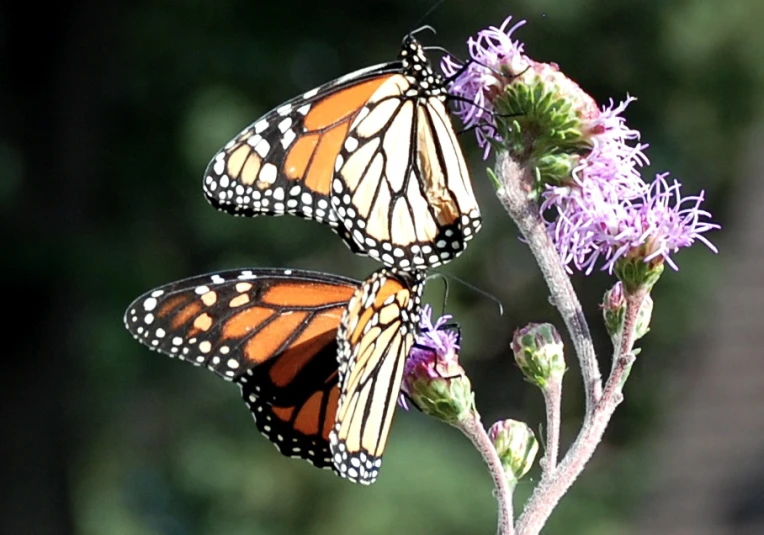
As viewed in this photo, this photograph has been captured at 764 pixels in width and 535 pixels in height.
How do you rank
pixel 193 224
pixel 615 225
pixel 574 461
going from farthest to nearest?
pixel 193 224 → pixel 615 225 → pixel 574 461

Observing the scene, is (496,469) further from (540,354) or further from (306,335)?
(306,335)

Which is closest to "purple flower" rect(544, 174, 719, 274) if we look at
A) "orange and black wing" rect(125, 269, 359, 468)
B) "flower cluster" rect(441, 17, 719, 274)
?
"flower cluster" rect(441, 17, 719, 274)

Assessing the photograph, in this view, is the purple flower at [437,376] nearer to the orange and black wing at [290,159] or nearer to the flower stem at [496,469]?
the flower stem at [496,469]

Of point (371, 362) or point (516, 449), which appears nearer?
point (516, 449)

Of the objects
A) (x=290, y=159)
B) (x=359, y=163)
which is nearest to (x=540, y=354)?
(x=359, y=163)

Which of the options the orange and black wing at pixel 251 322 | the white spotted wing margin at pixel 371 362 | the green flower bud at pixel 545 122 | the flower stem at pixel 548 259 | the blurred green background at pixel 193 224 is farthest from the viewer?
the blurred green background at pixel 193 224

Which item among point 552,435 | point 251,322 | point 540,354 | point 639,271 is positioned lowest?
point 251,322

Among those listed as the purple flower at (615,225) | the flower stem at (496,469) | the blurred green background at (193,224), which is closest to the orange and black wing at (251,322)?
the flower stem at (496,469)
